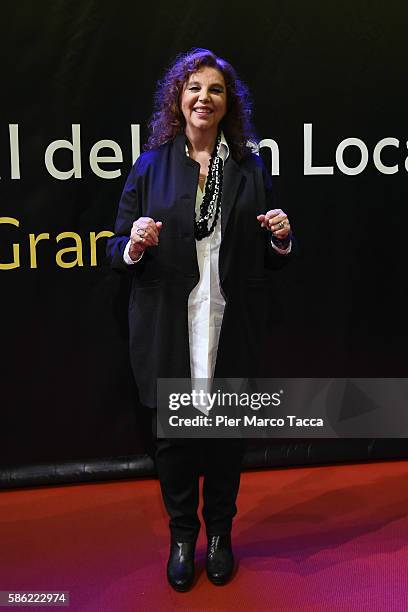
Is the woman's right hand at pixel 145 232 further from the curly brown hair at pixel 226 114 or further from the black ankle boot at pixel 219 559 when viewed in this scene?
the black ankle boot at pixel 219 559

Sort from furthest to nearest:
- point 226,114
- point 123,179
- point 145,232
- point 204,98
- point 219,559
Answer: point 123,179, point 219,559, point 226,114, point 204,98, point 145,232

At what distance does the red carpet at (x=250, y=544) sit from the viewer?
235 cm

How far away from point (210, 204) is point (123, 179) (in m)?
0.84

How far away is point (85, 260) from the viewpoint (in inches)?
118

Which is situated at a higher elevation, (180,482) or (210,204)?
(210,204)

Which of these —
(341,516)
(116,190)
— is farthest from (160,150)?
(341,516)

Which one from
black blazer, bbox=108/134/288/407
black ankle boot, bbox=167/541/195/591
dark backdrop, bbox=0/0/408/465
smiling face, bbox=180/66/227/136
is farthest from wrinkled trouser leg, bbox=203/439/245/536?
smiling face, bbox=180/66/227/136

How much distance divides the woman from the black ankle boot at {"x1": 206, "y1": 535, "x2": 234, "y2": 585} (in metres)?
0.08

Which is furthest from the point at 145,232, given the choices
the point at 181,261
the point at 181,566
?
the point at 181,566

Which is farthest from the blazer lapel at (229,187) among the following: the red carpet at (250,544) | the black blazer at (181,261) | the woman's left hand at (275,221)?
the red carpet at (250,544)

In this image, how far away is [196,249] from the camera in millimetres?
2227

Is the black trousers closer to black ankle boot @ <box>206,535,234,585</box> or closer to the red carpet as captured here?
black ankle boot @ <box>206,535,234,585</box>

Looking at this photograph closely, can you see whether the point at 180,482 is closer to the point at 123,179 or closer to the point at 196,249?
the point at 196,249

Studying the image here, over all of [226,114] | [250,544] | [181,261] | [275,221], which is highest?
[226,114]
